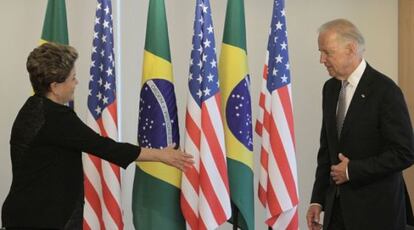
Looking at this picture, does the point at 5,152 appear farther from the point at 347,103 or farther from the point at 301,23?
the point at 347,103

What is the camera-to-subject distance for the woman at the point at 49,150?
198cm

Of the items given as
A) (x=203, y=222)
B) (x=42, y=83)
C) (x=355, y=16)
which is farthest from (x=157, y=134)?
(x=355, y=16)

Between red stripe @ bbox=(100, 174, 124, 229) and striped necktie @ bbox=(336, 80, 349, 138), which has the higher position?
striped necktie @ bbox=(336, 80, 349, 138)

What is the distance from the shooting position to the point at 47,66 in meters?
2.00

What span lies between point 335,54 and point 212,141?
0.88 metres

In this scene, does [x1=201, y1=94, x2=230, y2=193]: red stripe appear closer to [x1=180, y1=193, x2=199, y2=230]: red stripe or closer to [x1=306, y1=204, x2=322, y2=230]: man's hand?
[x1=180, y1=193, x2=199, y2=230]: red stripe

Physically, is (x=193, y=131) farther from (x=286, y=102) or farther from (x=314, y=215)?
(x=314, y=215)

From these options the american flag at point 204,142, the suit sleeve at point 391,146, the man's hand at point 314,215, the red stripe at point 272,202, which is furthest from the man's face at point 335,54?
the red stripe at point 272,202

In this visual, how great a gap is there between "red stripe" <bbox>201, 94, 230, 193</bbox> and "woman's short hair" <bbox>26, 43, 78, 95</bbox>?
0.94 m

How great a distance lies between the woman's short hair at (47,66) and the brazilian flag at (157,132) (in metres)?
0.85

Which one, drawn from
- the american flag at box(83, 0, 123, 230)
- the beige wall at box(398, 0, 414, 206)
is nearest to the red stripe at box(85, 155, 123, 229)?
the american flag at box(83, 0, 123, 230)

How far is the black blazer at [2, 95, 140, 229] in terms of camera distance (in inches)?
77.6

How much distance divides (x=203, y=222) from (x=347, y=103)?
1.02m

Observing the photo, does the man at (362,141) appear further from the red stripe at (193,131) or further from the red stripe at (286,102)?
the red stripe at (193,131)
